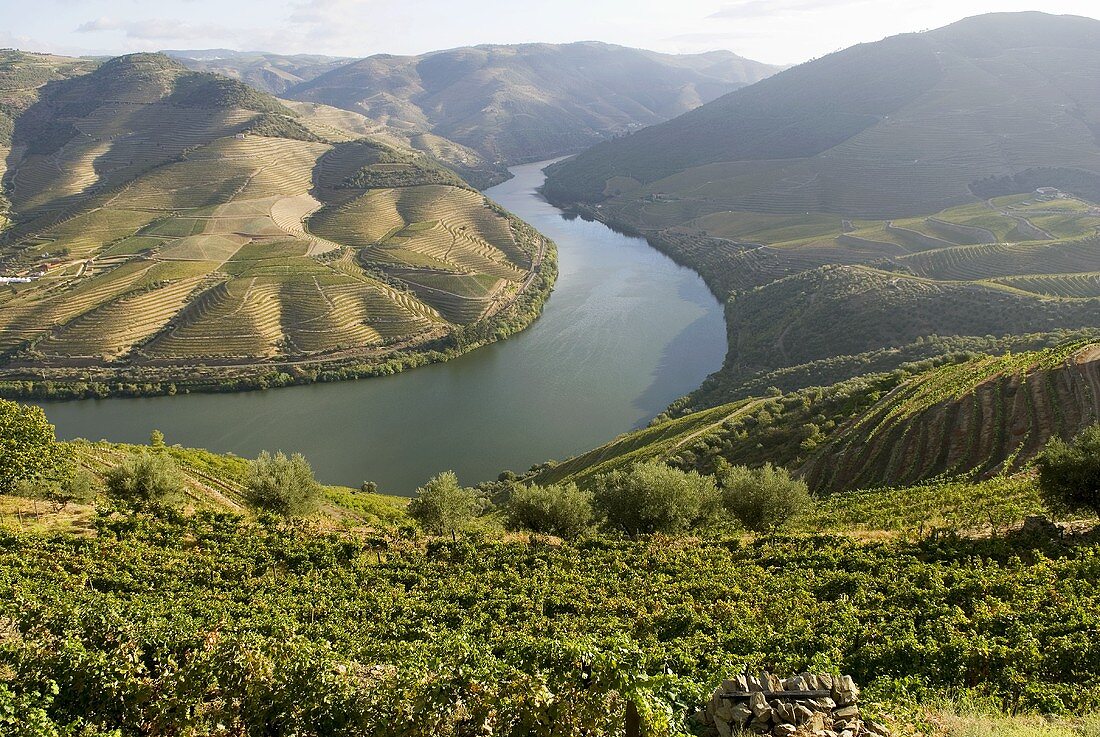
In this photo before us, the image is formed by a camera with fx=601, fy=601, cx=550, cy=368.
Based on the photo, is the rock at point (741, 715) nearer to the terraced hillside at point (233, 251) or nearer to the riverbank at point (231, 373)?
the riverbank at point (231, 373)

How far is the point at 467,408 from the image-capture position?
70.6 metres

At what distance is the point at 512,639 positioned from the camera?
15.0m

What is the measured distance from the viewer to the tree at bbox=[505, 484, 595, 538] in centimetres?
2798

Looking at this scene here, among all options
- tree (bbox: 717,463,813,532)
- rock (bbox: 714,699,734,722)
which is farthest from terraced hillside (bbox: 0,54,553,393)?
rock (bbox: 714,699,734,722)

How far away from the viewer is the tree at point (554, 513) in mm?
27984

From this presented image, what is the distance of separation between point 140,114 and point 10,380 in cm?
13460

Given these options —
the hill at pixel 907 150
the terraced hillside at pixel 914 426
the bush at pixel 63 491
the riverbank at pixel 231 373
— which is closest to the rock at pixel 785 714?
the terraced hillside at pixel 914 426

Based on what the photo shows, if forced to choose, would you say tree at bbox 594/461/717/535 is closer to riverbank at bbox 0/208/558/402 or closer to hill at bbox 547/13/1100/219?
riverbank at bbox 0/208/558/402

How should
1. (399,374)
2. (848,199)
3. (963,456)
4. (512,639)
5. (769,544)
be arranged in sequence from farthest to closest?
(848,199), (399,374), (963,456), (769,544), (512,639)

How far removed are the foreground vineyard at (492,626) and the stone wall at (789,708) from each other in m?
0.76

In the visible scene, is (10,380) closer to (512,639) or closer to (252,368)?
(252,368)

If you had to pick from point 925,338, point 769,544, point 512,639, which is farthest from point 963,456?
point 925,338

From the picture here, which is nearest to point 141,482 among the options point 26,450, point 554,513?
point 26,450

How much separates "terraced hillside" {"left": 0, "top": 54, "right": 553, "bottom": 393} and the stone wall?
74.9m
